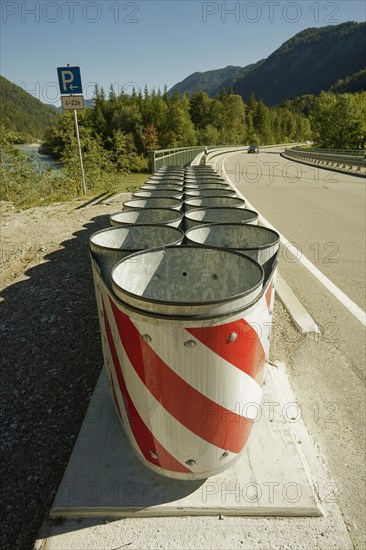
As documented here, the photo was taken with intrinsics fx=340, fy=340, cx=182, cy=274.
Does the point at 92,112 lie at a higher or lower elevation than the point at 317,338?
higher

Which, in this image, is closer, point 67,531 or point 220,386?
point 220,386

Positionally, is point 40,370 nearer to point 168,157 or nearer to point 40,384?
point 40,384

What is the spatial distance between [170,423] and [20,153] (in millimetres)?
17284

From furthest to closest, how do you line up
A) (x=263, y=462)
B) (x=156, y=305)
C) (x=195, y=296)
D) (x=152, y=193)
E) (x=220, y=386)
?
1. (x=152, y=193)
2. (x=195, y=296)
3. (x=263, y=462)
4. (x=220, y=386)
5. (x=156, y=305)

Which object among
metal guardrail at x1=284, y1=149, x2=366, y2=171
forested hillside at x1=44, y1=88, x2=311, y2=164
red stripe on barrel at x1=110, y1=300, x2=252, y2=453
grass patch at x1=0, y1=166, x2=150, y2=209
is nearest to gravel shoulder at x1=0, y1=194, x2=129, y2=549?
red stripe on barrel at x1=110, y1=300, x2=252, y2=453

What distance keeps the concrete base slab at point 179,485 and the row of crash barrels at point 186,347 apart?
0.15m

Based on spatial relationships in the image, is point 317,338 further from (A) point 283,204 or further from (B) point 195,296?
(A) point 283,204

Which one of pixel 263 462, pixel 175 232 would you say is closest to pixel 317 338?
pixel 263 462

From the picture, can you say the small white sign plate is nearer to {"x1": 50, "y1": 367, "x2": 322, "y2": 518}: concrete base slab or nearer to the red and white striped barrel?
the red and white striped barrel

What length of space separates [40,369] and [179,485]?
1803mm

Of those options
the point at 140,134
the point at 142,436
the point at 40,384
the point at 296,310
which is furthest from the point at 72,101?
the point at 140,134

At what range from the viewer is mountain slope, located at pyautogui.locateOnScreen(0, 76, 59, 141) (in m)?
142

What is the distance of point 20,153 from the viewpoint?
1588 cm

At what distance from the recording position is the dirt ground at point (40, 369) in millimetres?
2090
